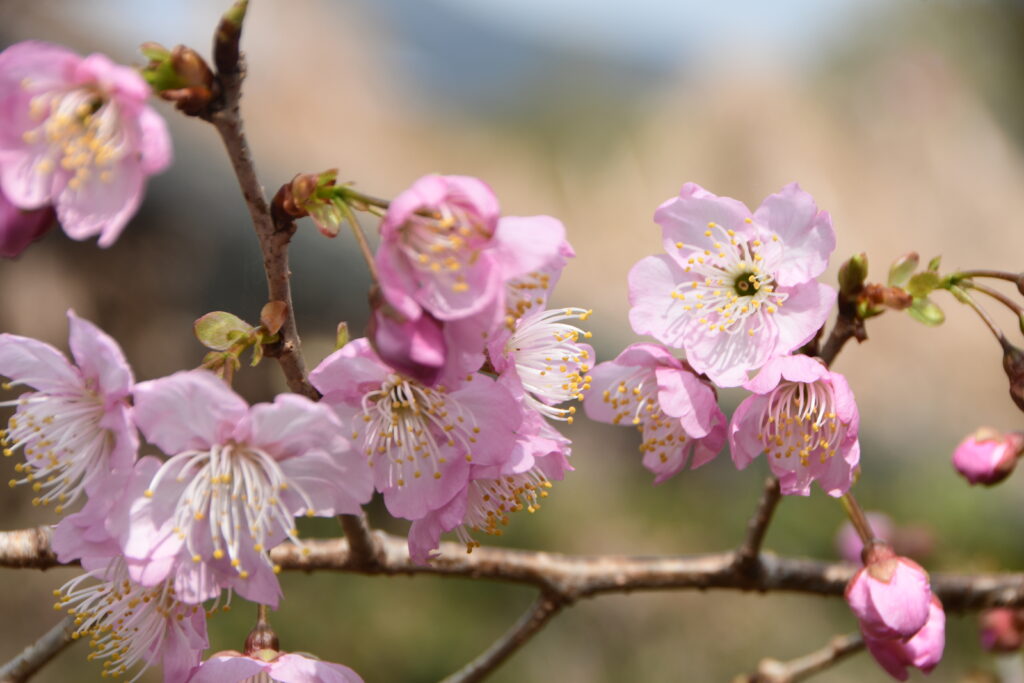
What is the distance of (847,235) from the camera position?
567 centimetres

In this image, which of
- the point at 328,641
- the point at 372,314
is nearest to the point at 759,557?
the point at 372,314

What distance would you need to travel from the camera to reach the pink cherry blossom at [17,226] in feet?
2.09

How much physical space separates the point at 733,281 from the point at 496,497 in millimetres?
323

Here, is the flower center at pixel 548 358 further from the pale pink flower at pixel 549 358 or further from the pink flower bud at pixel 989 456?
the pink flower bud at pixel 989 456

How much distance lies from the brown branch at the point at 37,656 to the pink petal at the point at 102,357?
0.34 metres

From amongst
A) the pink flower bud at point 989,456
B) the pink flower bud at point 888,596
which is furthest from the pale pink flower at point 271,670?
the pink flower bud at point 989,456

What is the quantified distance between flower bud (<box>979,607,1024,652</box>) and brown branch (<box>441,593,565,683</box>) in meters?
0.78

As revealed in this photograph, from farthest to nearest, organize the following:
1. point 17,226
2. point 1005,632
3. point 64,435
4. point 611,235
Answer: point 611,235, point 1005,632, point 64,435, point 17,226

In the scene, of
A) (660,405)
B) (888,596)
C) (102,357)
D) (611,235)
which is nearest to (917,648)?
(888,596)

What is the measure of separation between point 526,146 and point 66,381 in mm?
5837

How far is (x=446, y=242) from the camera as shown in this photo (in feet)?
2.15

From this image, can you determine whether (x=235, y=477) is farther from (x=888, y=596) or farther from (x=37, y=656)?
(x=888, y=596)

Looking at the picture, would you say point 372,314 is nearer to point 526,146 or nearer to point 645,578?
point 645,578

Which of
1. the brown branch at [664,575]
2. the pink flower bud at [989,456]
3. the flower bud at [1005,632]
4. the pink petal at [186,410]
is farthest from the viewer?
the flower bud at [1005,632]
